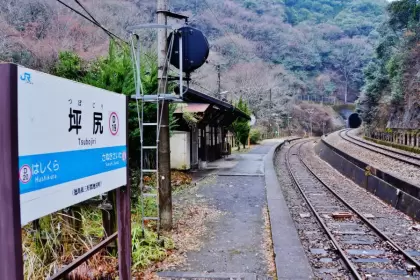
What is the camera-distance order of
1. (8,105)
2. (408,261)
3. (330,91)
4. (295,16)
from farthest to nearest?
1. (295,16)
2. (330,91)
3. (408,261)
4. (8,105)

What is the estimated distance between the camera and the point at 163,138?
22.3 feet

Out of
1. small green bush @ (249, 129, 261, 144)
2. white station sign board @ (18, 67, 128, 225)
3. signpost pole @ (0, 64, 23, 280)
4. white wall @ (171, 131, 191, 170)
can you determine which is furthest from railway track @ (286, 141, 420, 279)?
small green bush @ (249, 129, 261, 144)

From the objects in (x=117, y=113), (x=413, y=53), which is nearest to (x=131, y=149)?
(x=117, y=113)

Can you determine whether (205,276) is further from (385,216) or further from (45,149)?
(385,216)

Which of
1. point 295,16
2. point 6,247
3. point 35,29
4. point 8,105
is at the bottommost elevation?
point 6,247

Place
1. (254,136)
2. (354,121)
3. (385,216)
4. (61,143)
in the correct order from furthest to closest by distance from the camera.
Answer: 1. (354,121)
2. (254,136)
3. (385,216)
4. (61,143)

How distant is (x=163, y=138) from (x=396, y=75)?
3039cm

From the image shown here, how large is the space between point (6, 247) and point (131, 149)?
6.76 metres

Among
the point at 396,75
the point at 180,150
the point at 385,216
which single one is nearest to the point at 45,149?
the point at 385,216

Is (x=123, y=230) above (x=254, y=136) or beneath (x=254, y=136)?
beneath

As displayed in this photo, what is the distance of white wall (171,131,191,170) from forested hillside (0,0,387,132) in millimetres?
5495

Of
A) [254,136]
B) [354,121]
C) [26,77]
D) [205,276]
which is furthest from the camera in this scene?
[354,121]

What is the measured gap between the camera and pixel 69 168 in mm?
2695

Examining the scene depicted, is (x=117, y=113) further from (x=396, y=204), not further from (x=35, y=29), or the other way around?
(x=35, y=29)
